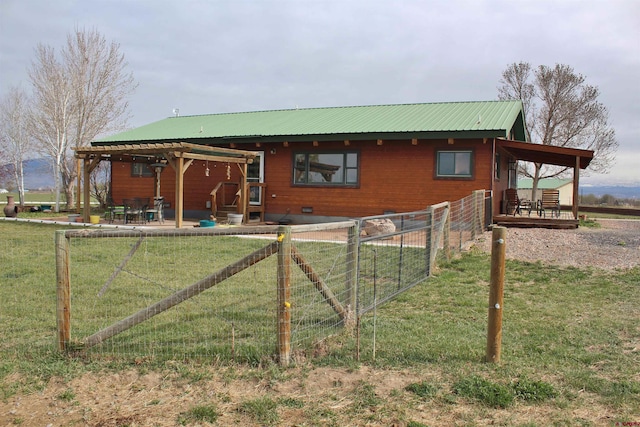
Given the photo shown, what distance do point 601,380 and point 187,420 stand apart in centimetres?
299

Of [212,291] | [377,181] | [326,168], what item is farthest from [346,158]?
[212,291]

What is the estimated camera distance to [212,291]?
649 cm

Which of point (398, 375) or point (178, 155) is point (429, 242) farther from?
point (178, 155)

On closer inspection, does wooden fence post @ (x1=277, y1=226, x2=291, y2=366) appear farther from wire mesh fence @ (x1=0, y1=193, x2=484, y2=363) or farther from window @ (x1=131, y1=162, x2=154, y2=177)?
window @ (x1=131, y1=162, x2=154, y2=177)

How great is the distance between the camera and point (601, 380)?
151 inches

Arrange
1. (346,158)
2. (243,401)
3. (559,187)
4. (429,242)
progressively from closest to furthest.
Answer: (243,401) < (429,242) < (346,158) < (559,187)

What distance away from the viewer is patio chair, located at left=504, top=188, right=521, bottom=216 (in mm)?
16380

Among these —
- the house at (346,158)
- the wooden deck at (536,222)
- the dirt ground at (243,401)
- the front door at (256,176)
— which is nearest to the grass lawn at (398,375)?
the dirt ground at (243,401)

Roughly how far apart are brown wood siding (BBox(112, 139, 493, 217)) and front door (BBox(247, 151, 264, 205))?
195mm

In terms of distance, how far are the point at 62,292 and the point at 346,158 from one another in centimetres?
1234

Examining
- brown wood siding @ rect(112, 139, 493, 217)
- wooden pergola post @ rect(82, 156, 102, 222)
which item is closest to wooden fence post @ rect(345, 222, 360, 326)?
brown wood siding @ rect(112, 139, 493, 217)

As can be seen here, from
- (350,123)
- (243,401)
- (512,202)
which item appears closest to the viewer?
(243,401)

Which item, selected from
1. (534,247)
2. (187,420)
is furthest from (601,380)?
(534,247)

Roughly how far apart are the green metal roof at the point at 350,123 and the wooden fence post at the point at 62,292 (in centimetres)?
1145
